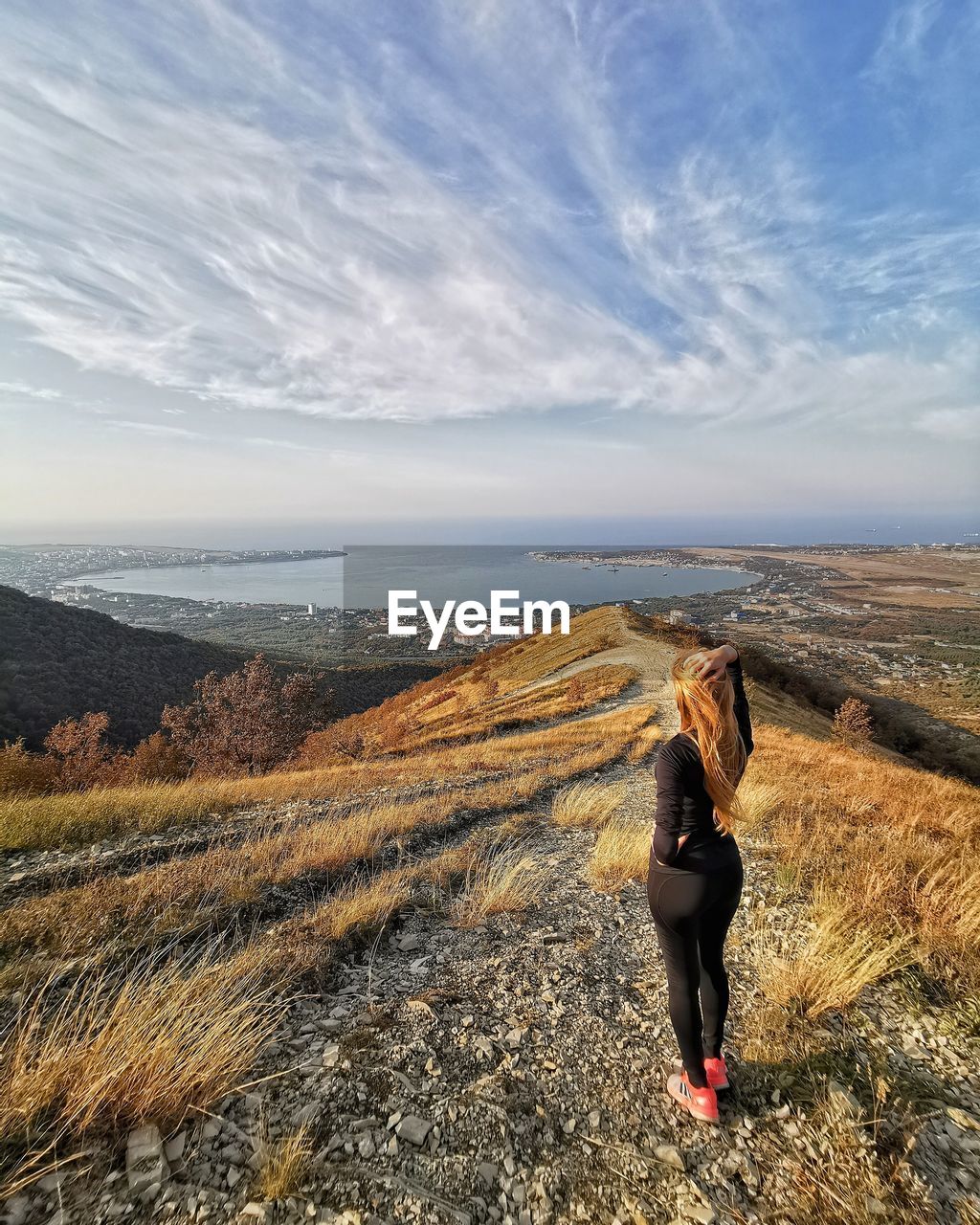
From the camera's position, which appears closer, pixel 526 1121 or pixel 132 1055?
pixel 132 1055

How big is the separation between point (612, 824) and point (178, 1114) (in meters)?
6.10

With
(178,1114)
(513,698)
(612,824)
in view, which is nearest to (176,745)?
(513,698)

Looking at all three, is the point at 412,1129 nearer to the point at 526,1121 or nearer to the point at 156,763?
the point at 526,1121

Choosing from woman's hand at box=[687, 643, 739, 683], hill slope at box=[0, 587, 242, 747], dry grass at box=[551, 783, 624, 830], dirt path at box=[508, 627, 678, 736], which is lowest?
hill slope at box=[0, 587, 242, 747]

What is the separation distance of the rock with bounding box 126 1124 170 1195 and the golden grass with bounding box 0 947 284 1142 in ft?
0.27

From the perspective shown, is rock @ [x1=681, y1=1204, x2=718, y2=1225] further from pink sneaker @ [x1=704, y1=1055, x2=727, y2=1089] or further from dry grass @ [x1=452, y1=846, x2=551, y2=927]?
dry grass @ [x1=452, y1=846, x2=551, y2=927]

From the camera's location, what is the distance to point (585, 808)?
848 centimetres

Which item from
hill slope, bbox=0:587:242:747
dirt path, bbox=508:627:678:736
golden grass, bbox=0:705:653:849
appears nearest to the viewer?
golden grass, bbox=0:705:653:849

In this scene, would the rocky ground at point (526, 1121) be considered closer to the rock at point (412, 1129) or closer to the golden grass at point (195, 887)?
the rock at point (412, 1129)

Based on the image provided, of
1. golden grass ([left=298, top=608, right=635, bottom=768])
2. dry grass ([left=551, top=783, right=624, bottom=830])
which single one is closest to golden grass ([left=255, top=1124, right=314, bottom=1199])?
dry grass ([left=551, top=783, right=624, bottom=830])

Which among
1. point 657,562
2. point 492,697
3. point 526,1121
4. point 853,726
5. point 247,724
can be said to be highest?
point 526,1121

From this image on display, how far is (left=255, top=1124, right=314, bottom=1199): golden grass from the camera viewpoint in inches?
87.6

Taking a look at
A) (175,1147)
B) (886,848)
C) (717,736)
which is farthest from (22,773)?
(886,848)

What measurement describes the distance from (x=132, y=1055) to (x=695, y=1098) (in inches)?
118
